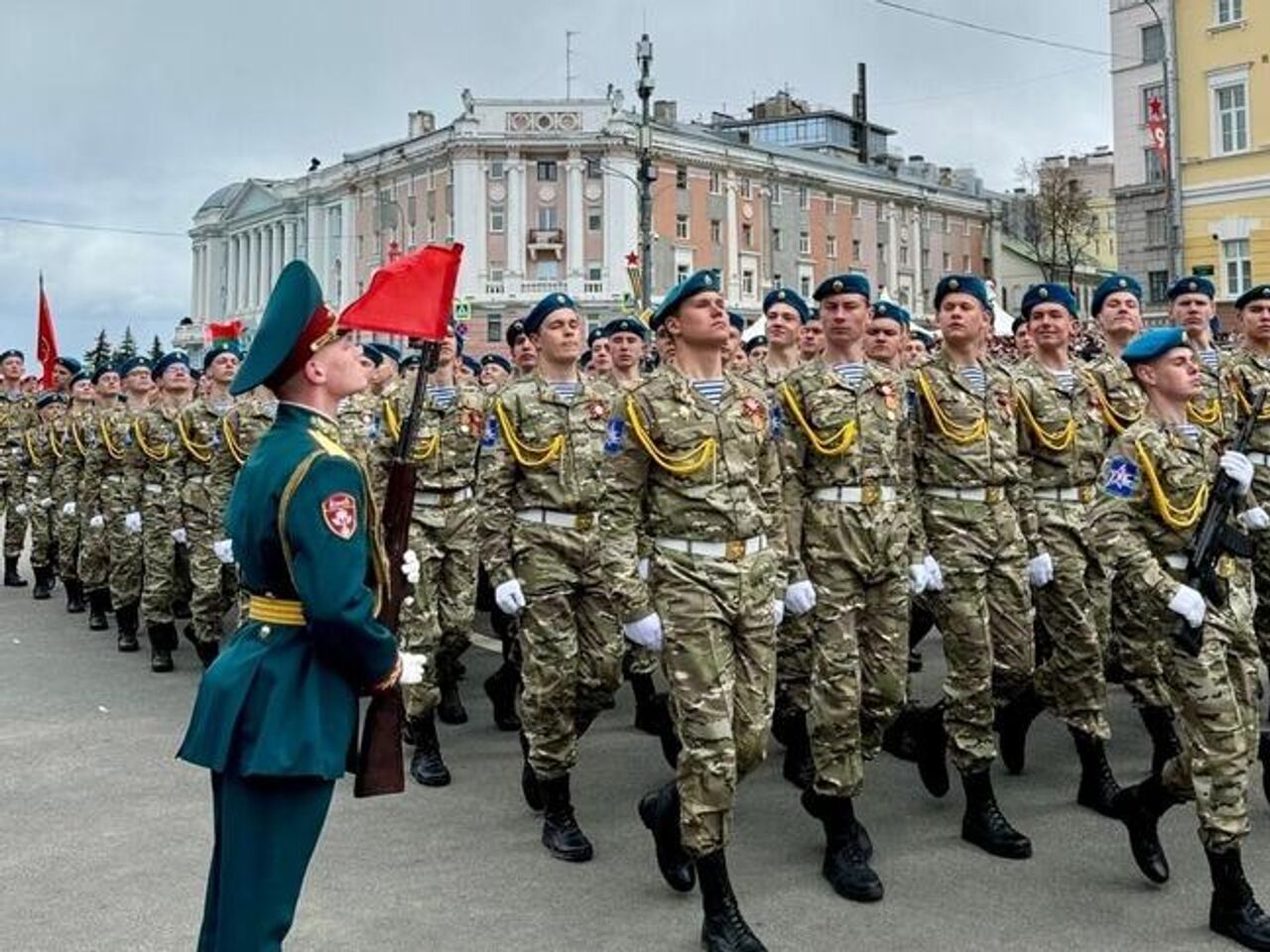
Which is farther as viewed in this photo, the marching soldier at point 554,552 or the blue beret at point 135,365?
the blue beret at point 135,365

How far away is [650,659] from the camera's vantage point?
25.5ft

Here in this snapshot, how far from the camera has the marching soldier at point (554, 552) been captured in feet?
18.9

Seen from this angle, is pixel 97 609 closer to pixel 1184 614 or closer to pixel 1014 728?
pixel 1014 728

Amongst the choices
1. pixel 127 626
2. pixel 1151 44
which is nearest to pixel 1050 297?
pixel 127 626

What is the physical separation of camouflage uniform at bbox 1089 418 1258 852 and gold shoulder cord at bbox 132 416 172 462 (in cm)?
783

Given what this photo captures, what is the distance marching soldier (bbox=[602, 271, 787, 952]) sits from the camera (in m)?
4.50

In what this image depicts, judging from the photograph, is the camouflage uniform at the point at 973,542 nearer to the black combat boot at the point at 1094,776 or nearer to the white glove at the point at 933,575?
the white glove at the point at 933,575

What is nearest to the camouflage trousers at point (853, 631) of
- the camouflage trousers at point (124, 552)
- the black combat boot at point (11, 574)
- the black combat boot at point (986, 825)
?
the black combat boot at point (986, 825)

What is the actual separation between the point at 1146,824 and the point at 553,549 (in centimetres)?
281

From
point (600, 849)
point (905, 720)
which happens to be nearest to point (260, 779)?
point (600, 849)

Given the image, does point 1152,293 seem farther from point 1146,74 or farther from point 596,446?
point 596,446

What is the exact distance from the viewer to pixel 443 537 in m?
7.27

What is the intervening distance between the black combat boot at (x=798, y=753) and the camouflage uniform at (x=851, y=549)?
96cm

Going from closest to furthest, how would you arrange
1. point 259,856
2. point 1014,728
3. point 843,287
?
point 259,856
point 843,287
point 1014,728
